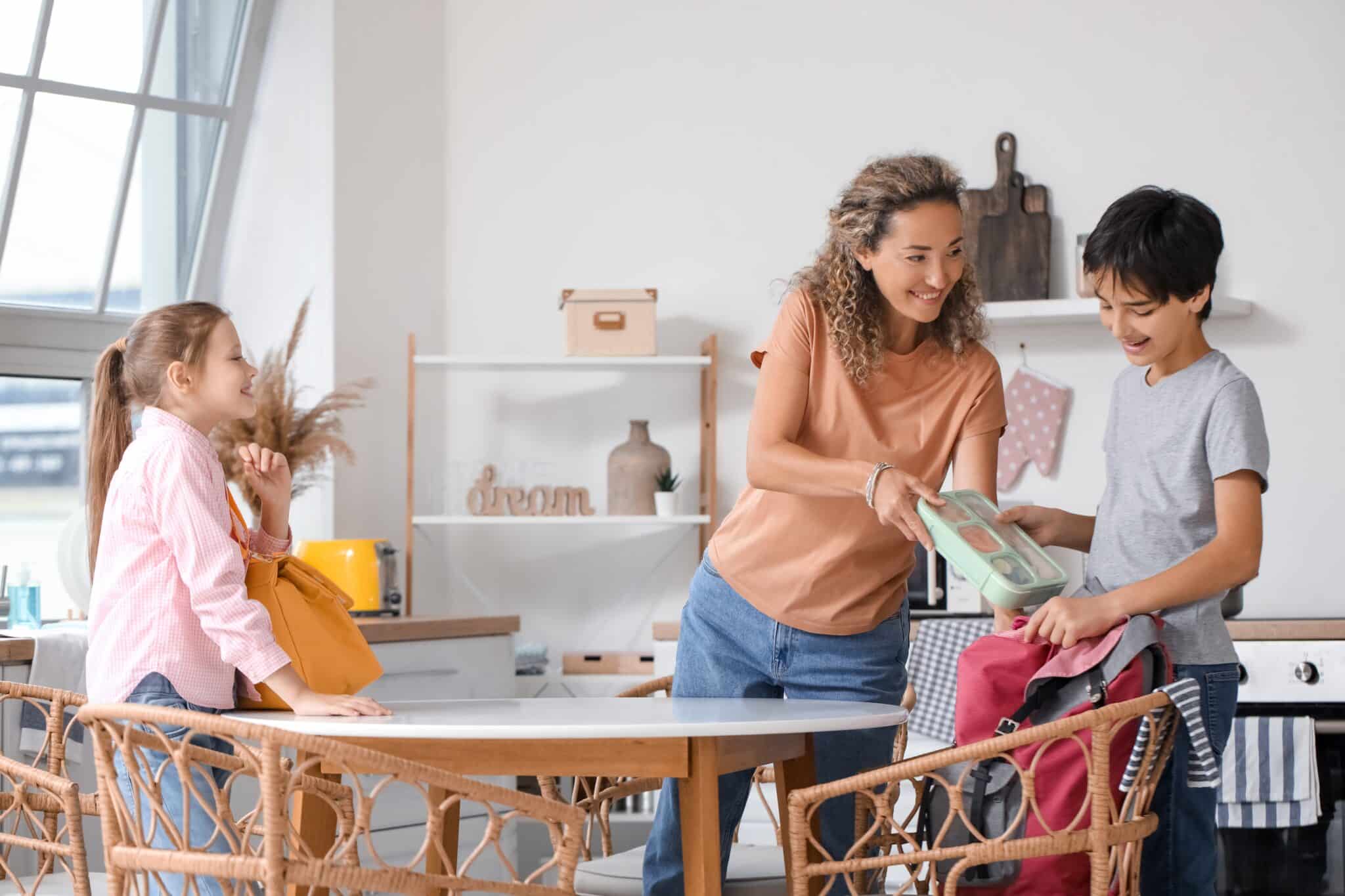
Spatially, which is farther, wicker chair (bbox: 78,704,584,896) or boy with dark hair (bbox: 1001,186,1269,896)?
boy with dark hair (bbox: 1001,186,1269,896)

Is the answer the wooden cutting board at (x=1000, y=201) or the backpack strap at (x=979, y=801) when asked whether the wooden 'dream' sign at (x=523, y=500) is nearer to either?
the wooden cutting board at (x=1000, y=201)

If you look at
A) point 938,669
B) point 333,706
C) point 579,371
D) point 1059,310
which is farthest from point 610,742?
point 579,371

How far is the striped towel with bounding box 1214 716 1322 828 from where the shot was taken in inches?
115

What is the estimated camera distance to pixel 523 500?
379 cm

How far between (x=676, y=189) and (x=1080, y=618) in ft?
8.64

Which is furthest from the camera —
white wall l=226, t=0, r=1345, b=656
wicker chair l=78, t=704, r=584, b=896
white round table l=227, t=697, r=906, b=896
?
white wall l=226, t=0, r=1345, b=656

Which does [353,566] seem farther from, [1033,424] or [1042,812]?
[1042,812]

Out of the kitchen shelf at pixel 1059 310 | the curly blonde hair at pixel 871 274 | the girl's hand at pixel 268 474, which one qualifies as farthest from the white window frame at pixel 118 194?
the curly blonde hair at pixel 871 274

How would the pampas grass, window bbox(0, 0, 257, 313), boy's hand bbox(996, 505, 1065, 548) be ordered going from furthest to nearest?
window bbox(0, 0, 257, 313)
the pampas grass
boy's hand bbox(996, 505, 1065, 548)

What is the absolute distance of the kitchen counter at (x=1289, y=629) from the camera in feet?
9.91

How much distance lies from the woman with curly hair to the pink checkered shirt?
1.99 feet

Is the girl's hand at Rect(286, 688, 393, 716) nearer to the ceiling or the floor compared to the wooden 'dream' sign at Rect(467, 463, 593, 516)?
nearer to the floor

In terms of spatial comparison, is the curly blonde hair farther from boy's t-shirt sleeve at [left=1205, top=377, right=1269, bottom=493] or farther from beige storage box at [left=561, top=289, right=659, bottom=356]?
beige storage box at [left=561, top=289, right=659, bottom=356]

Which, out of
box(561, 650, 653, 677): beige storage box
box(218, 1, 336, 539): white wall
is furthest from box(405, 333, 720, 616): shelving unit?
box(561, 650, 653, 677): beige storage box
